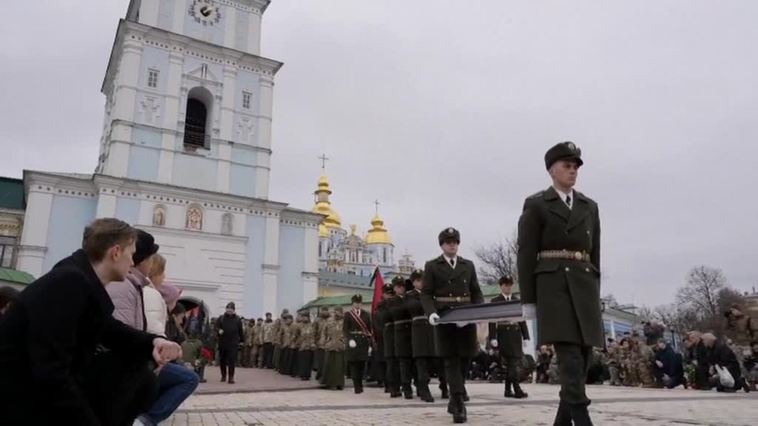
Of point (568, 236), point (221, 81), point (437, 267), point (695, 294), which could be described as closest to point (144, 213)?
point (221, 81)

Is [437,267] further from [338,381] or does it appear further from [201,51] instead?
[201,51]

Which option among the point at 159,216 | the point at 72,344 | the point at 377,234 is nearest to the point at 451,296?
the point at 72,344

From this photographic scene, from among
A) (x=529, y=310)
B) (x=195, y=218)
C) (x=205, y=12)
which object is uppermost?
(x=205, y=12)

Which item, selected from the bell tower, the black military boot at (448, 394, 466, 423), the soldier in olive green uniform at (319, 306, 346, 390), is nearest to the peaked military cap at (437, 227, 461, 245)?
the black military boot at (448, 394, 466, 423)

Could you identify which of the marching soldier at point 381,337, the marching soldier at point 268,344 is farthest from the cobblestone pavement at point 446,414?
the marching soldier at point 268,344

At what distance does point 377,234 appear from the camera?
94.8 meters

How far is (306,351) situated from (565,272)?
12124 mm

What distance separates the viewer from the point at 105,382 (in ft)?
9.43

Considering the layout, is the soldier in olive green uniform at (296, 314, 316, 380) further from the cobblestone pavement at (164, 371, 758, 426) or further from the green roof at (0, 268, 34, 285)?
the green roof at (0, 268, 34, 285)

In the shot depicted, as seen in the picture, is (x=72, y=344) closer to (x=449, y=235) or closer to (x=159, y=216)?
(x=449, y=235)

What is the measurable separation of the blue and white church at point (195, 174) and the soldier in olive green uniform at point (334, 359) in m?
15.2

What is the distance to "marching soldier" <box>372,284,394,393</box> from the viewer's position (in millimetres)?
11305

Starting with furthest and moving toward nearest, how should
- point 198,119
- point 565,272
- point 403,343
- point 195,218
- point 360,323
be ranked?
1. point 198,119
2. point 195,218
3. point 360,323
4. point 403,343
5. point 565,272

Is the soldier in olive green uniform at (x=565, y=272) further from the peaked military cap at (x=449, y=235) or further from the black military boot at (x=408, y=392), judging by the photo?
the black military boot at (x=408, y=392)
